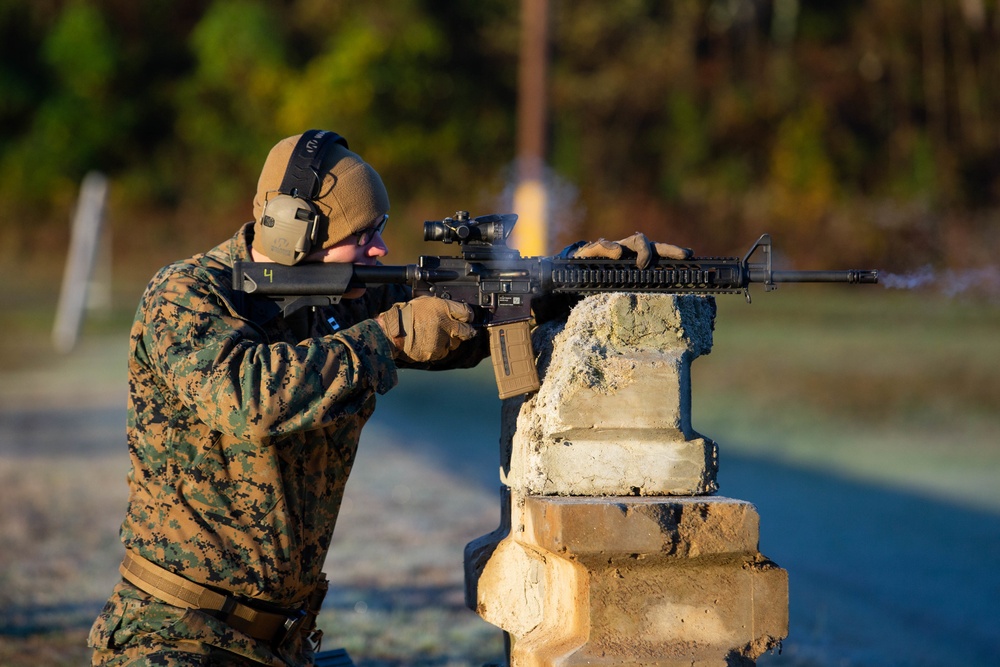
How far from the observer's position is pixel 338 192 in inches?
142

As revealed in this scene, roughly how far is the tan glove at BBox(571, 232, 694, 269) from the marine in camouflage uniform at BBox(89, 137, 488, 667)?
0.48 m

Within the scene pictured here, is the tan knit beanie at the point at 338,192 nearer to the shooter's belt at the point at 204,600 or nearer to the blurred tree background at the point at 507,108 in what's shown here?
the shooter's belt at the point at 204,600

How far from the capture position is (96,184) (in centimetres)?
2394

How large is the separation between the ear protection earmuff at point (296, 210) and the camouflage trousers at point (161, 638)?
3.35 feet

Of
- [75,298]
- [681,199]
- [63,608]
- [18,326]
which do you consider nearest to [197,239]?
[18,326]

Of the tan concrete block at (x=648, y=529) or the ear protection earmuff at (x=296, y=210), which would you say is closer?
the tan concrete block at (x=648, y=529)

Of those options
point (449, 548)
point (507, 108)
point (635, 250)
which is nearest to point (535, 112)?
point (507, 108)

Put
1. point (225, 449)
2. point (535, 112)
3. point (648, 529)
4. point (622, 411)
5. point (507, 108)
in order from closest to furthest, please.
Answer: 1. point (648, 529)
2. point (622, 411)
3. point (225, 449)
4. point (535, 112)
5. point (507, 108)

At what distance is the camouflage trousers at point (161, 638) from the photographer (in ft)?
11.3

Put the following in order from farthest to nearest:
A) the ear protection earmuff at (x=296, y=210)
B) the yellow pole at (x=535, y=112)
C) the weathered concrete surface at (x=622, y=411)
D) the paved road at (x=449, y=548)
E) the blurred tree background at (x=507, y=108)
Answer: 1. the blurred tree background at (x=507, y=108)
2. the yellow pole at (x=535, y=112)
3. the paved road at (x=449, y=548)
4. the ear protection earmuff at (x=296, y=210)
5. the weathered concrete surface at (x=622, y=411)

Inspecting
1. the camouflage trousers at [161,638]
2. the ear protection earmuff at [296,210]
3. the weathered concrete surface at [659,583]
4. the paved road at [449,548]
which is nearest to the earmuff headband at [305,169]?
the ear protection earmuff at [296,210]

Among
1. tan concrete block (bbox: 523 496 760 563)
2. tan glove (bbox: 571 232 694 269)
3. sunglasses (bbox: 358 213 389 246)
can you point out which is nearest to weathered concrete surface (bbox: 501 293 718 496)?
tan concrete block (bbox: 523 496 760 563)

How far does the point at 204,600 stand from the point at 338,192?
3.90 feet

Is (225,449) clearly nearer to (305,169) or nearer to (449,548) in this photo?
(305,169)
